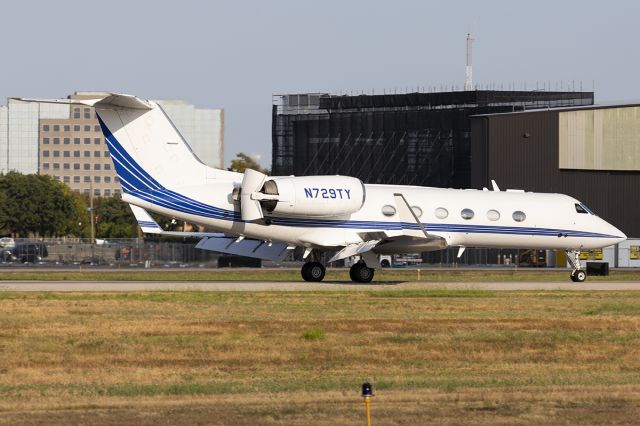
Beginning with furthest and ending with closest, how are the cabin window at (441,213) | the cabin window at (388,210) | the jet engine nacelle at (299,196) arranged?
1. the cabin window at (441,213)
2. the cabin window at (388,210)
3. the jet engine nacelle at (299,196)

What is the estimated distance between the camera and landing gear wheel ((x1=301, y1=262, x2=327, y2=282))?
42188mm

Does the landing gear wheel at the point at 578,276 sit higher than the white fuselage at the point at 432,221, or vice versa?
the white fuselage at the point at 432,221

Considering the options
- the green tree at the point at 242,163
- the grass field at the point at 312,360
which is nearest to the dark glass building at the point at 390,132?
the green tree at the point at 242,163

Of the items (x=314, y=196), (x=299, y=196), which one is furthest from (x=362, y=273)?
(x=299, y=196)

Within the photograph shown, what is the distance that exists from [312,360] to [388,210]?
838 inches

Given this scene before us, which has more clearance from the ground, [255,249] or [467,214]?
[467,214]

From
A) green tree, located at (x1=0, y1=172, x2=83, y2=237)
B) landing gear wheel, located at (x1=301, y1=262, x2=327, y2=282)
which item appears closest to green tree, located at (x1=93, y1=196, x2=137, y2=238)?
green tree, located at (x1=0, y1=172, x2=83, y2=237)

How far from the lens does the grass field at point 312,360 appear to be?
1505cm

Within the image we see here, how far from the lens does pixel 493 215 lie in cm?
4275

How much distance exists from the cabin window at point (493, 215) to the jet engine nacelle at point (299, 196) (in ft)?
17.0

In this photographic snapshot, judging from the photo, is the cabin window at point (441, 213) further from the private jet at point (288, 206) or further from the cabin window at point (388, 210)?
the cabin window at point (388, 210)

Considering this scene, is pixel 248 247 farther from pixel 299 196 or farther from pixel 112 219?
pixel 112 219

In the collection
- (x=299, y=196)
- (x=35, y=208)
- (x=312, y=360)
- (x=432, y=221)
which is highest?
(x=35, y=208)

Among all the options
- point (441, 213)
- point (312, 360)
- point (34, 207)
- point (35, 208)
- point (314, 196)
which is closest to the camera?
point (312, 360)
